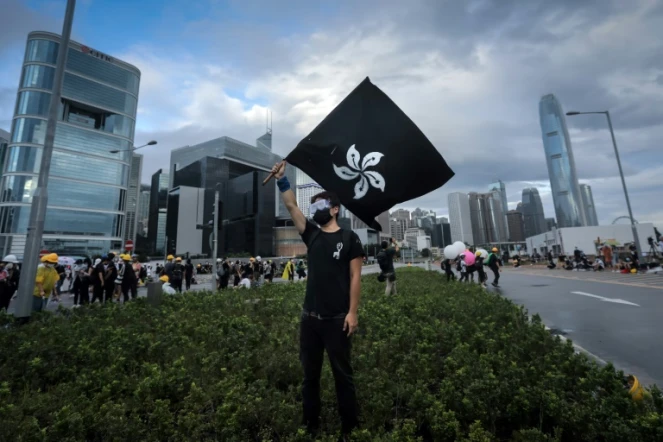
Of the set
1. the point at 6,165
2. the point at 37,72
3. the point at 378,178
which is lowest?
the point at 378,178

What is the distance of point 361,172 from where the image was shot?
156 inches

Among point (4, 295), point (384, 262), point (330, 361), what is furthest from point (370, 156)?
point (4, 295)

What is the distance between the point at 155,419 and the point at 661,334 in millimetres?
8357

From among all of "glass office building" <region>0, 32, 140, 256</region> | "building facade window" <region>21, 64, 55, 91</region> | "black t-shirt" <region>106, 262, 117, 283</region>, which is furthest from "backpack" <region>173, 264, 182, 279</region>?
"building facade window" <region>21, 64, 55, 91</region>

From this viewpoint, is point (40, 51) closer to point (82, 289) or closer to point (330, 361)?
point (82, 289)

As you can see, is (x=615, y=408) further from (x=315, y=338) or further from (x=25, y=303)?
(x=25, y=303)

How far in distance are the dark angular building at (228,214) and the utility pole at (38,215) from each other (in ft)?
251

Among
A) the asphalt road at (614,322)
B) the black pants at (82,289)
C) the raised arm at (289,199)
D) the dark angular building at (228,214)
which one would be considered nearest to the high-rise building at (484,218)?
the dark angular building at (228,214)

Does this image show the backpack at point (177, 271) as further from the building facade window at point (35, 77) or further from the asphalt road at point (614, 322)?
the building facade window at point (35, 77)

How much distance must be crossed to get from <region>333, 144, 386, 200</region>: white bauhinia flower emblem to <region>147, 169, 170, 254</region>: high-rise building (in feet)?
386

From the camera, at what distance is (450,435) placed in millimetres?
2787

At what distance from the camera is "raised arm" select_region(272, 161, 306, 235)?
120 inches

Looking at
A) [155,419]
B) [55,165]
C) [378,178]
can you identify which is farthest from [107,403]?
[55,165]

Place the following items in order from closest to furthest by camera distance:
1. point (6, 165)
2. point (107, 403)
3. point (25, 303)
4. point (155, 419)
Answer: point (155, 419) → point (107, 403) → point (25, 303) → point (6, 165)
